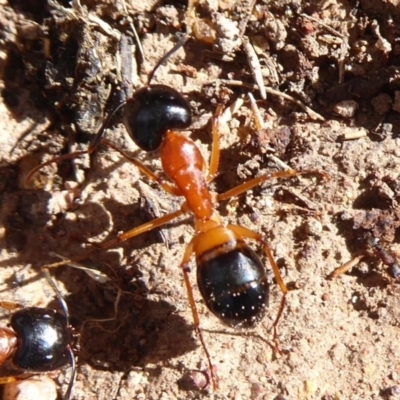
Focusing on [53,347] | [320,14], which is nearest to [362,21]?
[320,14]

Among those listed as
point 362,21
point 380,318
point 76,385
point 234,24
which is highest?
point 234,24

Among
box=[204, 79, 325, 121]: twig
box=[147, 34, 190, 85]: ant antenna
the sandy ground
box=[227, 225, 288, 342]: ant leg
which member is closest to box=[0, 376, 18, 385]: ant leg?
the sandy ground

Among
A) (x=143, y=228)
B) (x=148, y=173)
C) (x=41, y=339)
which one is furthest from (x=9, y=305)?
(x=148, y=173)

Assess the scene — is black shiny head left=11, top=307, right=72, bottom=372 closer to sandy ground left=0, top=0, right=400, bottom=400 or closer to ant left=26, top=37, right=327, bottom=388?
sandy ground left=0, top=0, right=400, bottom=400

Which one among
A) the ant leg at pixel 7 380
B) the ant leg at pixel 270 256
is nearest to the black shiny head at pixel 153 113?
the ant leg at pixel 270 256

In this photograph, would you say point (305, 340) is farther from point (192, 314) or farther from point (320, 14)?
point (320, 14)

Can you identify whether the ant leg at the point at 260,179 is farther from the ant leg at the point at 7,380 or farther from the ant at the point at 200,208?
the ant leg at the point at 7,380

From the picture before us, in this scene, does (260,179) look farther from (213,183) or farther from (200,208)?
(213,183)
